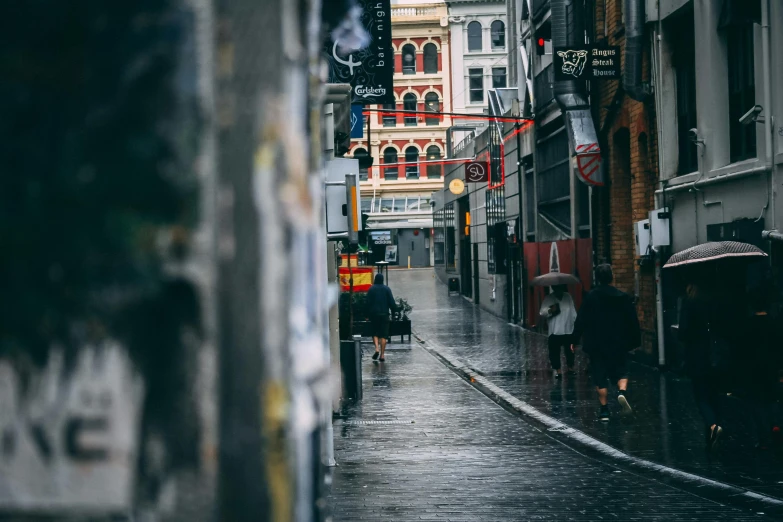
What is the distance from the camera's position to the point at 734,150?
1529 centimetres

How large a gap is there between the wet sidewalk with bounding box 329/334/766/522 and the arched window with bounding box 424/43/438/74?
200ft

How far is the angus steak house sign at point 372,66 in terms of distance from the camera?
16.2 m

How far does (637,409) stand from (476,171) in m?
23.0

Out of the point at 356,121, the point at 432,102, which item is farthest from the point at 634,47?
the point at 432,102

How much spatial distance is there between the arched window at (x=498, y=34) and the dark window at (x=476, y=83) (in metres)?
2.13

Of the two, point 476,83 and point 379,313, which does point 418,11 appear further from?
point 379,313

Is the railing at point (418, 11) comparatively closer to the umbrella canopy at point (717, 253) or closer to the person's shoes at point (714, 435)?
the umbrella canopy at point (717, 253)

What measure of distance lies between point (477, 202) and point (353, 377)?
28.1m

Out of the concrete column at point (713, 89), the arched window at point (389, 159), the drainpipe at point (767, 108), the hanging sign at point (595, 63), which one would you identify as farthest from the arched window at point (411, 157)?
the drainpipe at point (767, 108)

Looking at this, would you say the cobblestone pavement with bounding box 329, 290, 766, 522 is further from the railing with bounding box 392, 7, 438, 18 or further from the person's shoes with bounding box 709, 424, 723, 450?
the railing with bounding box 392, 7, 438, 18

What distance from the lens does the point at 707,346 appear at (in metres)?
10.1

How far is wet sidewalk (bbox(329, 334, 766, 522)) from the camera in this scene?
765 cm

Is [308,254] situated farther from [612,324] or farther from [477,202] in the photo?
[477,202]

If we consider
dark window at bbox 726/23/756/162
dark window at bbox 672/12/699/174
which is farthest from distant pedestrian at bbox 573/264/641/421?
dark window at bbox 672/12/699/174
